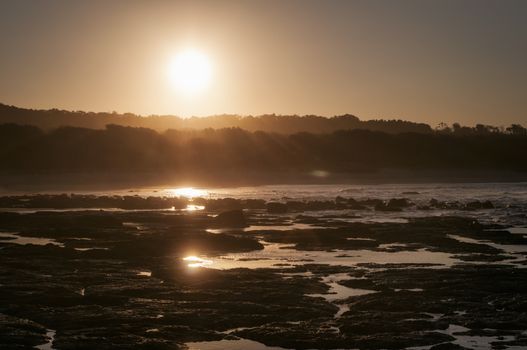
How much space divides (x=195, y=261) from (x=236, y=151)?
7845cm

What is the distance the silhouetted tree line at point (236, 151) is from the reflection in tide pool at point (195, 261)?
67.1 metres

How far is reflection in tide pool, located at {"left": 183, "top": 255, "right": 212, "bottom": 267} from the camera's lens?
2572cm

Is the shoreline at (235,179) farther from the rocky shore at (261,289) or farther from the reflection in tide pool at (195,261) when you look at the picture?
the reflection in tide pool at (195,261)

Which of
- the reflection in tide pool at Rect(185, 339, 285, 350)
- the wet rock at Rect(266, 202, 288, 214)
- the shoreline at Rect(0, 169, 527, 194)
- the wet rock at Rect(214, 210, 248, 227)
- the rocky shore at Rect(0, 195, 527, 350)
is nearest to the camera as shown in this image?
the reflection in tide pool at Rect(185, 339, 285, 350)

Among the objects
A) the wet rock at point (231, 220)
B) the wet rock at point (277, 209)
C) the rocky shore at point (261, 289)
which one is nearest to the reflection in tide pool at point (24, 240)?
the rocky shore at point (261, 289)

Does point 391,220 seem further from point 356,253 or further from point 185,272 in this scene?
point 185,272

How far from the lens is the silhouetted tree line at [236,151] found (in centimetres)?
9712

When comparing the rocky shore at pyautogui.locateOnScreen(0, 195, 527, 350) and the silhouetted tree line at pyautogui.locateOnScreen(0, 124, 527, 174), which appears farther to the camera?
the silhouetted tree line at pyautogui.locateOnScreen(0, 124, 527, 174)

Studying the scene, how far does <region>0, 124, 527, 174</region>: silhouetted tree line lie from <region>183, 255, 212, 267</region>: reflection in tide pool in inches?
2640

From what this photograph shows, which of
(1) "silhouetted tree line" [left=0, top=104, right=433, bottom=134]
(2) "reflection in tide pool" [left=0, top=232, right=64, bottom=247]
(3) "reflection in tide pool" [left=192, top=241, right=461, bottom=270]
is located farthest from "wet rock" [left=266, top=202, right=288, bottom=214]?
(1) "silhouetted tree line" [left=0, top=104, right=433, bottom=134]

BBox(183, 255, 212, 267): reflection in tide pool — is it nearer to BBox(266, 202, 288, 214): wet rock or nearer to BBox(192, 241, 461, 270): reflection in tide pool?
BBox(192, 241, 461, 270): reflection in tide pool

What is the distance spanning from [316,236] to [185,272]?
11.7 m

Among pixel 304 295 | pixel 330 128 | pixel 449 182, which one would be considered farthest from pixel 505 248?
pixel 330 128

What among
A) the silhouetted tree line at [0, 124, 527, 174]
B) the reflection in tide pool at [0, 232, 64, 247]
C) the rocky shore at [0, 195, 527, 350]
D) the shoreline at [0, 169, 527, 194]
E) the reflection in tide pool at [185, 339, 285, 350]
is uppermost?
the silhouetted tree line at [0, 124, 527, 174]
